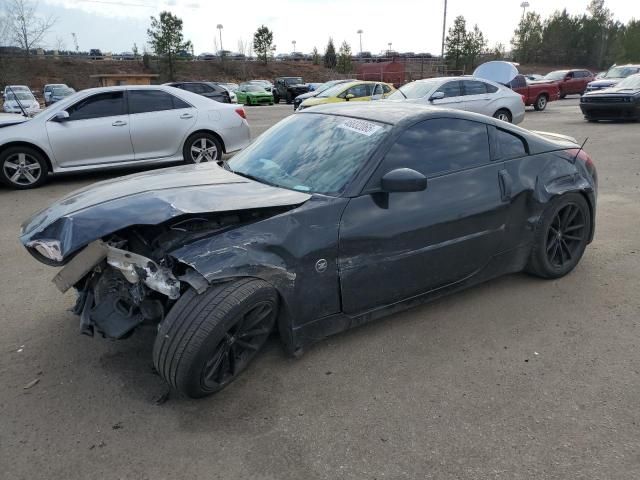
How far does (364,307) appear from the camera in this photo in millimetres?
3186

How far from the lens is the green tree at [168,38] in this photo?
169ft

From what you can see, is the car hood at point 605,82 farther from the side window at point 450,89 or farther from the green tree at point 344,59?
the green tree at point 344,59

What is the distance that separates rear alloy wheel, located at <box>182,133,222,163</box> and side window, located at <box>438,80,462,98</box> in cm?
641

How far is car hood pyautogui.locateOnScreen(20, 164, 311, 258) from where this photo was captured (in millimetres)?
2689

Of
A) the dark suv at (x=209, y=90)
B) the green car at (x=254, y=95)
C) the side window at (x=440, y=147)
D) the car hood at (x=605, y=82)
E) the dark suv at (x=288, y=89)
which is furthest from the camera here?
the dark suv at (x=288, y=89)

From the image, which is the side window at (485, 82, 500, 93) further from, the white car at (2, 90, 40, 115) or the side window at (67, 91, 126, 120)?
the white car at (2, 90, 40, 115)

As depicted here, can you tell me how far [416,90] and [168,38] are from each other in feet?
153

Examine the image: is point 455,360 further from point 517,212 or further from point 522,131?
point 522,131

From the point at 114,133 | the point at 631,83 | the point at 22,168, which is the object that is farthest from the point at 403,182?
the point at 631,83

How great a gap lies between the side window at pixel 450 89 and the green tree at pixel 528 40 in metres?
63.8

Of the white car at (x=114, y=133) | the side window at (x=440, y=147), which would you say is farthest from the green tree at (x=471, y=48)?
the side window at (x=440, y=147)

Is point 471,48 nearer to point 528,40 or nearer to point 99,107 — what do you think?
point 528,40

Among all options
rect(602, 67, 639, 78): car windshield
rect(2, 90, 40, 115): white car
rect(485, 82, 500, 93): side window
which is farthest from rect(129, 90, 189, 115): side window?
rect(602, 67, 639, 78): car windshield

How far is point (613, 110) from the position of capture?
599 inches
